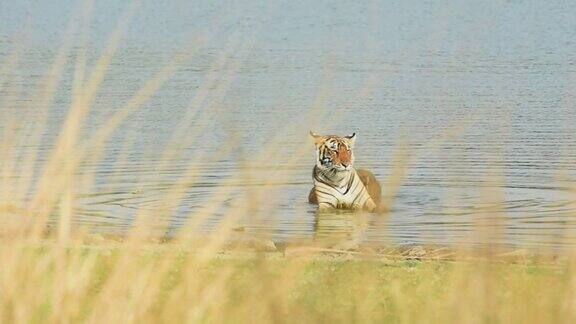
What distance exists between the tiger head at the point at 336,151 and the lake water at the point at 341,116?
28 centimetres

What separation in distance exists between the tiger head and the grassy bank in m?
6.74

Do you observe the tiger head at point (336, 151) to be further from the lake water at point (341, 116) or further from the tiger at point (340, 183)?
the lake water at point (341, 116)

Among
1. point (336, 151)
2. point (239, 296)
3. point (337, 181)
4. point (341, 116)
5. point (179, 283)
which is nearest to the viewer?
point (239, 296)

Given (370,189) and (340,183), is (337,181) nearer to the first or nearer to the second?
(340,183)

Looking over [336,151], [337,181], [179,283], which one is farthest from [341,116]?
[337,181]

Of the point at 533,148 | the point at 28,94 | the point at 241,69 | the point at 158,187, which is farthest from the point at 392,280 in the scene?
the point at 241,69

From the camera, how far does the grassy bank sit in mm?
5730

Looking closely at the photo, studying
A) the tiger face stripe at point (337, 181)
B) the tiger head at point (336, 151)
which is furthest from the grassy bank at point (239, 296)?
Result: the tiger face stripe at point (337, 181)

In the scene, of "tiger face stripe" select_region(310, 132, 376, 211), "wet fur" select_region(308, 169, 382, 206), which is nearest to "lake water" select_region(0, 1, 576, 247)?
"wet fur" select_region(308, 169, 382, 206)

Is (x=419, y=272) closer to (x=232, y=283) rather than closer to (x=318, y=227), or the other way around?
(x=232, y=283)

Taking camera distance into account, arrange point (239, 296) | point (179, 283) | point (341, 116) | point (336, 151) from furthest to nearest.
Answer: point (336, 151) → point (341, 116) → point (179, 283) → point (239, 296)

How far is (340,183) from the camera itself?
15.0 metres

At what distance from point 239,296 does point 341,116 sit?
1.55 meters

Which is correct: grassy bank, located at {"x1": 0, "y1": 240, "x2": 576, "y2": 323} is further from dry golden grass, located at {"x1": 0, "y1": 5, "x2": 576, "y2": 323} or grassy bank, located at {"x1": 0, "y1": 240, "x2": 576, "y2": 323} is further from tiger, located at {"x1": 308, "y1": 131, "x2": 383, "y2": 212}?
tiger, located at {"x1": 308, "y1": 131, "x2": 383, "y2": 212}
